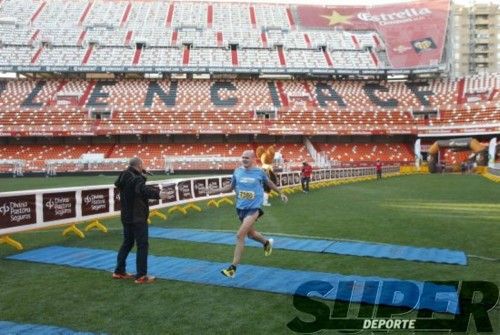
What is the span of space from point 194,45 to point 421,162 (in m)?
29.9

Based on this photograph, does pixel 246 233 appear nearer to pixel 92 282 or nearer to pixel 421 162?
pixel 92 282

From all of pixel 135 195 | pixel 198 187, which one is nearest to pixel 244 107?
pixel 198 187

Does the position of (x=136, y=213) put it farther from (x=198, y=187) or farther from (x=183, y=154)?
(x=183, y=154)

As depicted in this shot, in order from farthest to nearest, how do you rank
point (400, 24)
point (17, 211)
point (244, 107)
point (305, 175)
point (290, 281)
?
A: point (400, 24), point (244, 107), point (305, 175), point (17, 211), point (290, 281)

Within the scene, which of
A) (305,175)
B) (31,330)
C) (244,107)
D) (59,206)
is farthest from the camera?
(244,107)

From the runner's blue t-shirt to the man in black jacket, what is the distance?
1149mm

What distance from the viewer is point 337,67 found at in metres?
54.6

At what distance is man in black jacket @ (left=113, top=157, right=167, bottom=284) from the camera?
684cm

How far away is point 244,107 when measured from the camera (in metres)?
50.2

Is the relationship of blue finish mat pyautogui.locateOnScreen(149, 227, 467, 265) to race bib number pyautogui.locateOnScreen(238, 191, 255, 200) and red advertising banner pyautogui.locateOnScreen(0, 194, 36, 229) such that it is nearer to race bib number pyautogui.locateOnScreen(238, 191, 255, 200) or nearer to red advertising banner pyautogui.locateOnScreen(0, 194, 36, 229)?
race bib number pyautogui.locateOnScreen(238, 191, 255, 200)

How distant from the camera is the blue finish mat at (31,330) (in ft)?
15.9

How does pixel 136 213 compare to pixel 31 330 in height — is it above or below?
above

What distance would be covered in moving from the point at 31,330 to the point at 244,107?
46060 millimetres

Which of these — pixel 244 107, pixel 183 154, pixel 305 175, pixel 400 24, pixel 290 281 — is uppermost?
pixel 400 24
